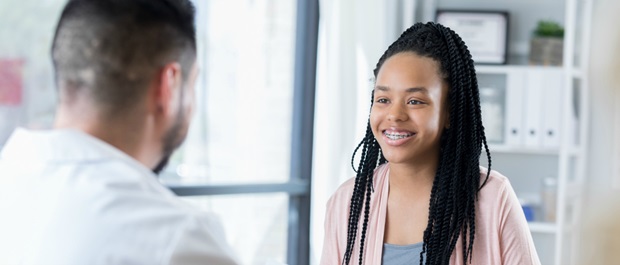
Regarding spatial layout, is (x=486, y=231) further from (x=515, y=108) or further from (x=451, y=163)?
(x=515, y=108)

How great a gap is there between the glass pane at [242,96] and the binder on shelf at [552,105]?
113 centimetres

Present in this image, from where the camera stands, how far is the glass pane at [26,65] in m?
2.76

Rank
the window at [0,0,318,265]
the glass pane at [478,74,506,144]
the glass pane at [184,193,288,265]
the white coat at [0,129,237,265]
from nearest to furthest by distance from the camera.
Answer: the white coat at [0,129,237,265]
the window at [0,0,318,265]
the glass pane at [184,193,288,265]
the glass pane at [478,74,506,144]

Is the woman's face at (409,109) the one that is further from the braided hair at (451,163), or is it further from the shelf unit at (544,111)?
the shelf unit at (544,111)

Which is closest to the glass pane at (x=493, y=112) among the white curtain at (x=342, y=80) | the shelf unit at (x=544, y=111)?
the shelf unit at (x=544, y=111)

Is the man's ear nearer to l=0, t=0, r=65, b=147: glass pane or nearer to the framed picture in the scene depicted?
l=0, t=0, r=65, b=147: glass pane

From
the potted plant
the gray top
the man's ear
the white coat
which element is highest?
the potted plant

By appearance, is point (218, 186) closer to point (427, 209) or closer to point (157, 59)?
point (427, 209)

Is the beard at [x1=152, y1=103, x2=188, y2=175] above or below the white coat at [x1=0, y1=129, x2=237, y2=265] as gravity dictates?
above

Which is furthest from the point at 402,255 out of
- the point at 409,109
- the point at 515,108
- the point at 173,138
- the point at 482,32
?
the point at 482,32

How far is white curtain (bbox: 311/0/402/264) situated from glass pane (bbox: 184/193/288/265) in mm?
224

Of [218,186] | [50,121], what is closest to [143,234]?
[50,121]

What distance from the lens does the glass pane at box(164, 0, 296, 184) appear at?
10.8ft

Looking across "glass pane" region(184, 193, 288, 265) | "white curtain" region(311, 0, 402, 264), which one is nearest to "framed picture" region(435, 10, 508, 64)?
"white curtain" region(311, 0, 402, 264)
